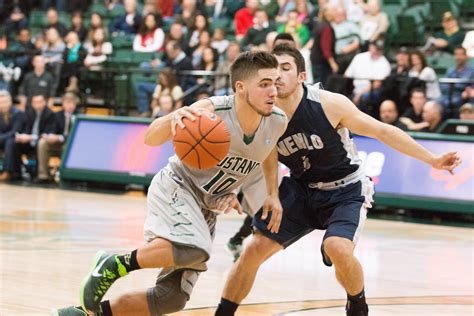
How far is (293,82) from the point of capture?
20.9 feet

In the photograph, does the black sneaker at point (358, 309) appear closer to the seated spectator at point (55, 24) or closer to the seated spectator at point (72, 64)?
the seated spectator at point (72, 64)

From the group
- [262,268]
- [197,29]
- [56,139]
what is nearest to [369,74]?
[197,29]

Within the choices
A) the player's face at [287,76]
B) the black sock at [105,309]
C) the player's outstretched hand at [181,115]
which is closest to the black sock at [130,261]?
the black sock at [105,309]

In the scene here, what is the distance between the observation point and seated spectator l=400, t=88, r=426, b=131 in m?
14.0

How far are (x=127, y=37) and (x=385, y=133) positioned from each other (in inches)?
540

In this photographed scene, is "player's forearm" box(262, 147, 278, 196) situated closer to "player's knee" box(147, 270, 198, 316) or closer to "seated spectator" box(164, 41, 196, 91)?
"player's knee" box(147, 270, 198, 316)

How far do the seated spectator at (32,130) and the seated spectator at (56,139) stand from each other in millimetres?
114

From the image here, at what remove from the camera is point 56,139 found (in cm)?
1686

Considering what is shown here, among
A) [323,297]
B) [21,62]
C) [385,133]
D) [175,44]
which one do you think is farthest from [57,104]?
[385,133]

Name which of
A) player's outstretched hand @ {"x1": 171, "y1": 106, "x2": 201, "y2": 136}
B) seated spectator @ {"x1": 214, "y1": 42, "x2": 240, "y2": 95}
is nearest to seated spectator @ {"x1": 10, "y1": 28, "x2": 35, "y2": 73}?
seated spectator @ {"x1": 214, "y1": 42, "x2": 240, "y2": 95}

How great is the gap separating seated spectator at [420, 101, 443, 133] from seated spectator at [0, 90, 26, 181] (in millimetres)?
6792

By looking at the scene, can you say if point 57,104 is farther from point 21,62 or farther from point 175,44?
point 175,44

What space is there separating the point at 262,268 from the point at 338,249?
304 cm

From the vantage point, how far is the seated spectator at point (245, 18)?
58.2ft
